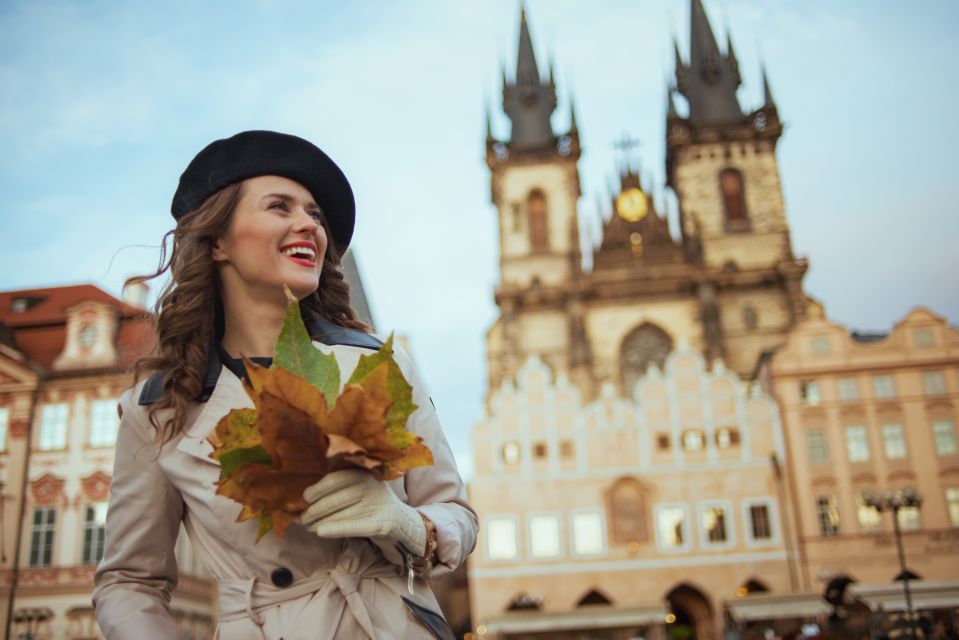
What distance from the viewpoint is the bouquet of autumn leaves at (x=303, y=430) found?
1.35 meters

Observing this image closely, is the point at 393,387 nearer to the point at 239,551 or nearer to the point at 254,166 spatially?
the point at 239,551

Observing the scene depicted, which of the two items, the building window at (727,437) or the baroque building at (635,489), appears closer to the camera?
the baroque building at (635,489)

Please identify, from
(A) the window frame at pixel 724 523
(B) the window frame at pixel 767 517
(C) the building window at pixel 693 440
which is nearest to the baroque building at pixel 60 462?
(A) the window frame at pixel 724 523

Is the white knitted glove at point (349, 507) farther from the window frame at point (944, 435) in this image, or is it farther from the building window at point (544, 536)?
the window frame at point (944, 435)

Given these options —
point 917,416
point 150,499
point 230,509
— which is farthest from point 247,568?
point 917,416

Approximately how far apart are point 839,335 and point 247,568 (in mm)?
26987

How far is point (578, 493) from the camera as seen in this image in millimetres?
25375

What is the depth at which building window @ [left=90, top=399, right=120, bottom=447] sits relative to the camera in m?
20.5

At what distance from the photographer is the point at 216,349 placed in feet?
6.51

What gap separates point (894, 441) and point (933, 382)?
207 cm

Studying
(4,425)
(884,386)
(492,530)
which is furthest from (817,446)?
(4,425)

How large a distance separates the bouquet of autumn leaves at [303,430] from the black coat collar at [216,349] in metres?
0.39

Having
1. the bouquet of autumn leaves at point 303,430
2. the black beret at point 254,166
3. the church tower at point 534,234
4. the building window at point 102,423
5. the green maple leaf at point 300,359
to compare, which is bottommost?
the bouquet of autumn leaves at point 303,430

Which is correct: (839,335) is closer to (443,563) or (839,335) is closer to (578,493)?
(578,493)
